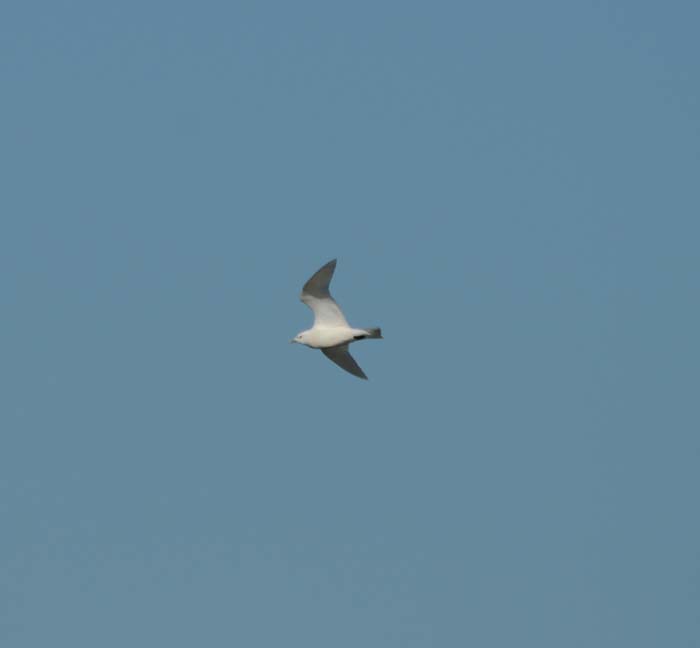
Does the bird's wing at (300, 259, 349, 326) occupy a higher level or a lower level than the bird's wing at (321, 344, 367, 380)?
higher

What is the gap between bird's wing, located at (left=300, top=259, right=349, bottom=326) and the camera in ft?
276

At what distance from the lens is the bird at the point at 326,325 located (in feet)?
276

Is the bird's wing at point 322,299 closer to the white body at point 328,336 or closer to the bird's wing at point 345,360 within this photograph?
the white body at point 328,336

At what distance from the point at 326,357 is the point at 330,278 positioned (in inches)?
136

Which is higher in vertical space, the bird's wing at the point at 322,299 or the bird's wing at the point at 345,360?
the bird's wing at the point at 322,299

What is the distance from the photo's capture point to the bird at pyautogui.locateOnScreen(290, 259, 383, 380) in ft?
276

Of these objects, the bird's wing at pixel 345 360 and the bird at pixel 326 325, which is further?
the bird's wing at pixel 345 360

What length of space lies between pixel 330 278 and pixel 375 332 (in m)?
1.89

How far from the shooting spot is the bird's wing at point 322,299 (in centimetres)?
8412

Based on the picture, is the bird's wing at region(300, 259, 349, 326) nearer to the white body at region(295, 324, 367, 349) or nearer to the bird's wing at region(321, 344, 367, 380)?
the white body at region(295, 324, 367, 349)

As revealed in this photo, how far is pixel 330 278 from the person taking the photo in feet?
276

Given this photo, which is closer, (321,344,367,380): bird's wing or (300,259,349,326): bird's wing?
(300,259,349,326): bird's wing

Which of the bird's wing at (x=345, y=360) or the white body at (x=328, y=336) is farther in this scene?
the bird's wing at (x=345, y=360)

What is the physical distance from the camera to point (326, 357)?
87062mm
